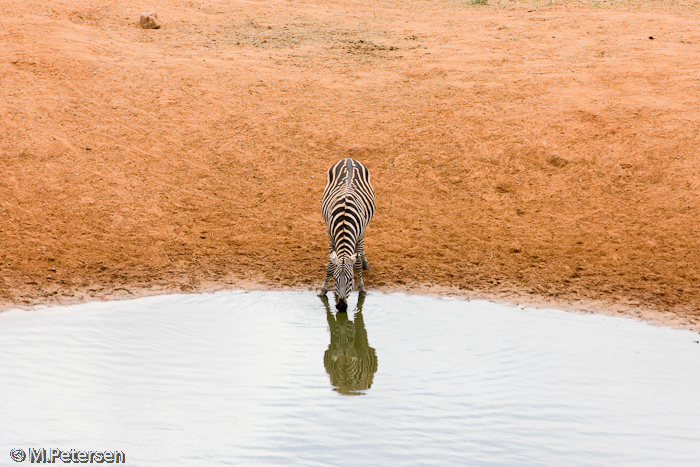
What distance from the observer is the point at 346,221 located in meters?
9.43

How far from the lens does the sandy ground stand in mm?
10680

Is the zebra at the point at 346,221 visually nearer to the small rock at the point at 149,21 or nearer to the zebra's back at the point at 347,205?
the zebra's back at the point at 347,205

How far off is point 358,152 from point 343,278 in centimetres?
605

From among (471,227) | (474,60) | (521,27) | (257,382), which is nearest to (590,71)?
(474,60)

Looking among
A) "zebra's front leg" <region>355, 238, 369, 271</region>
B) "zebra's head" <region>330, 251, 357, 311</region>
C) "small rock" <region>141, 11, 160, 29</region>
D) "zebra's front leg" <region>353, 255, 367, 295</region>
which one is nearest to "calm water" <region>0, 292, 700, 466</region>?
"zebra's head" <region>330, 251, 357, 311</region>

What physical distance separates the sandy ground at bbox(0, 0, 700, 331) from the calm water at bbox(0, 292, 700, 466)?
3.20 ft

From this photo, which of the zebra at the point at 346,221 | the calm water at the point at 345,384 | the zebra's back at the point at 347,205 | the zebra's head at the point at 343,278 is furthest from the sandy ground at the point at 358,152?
the zebra's head at the point at 343,278

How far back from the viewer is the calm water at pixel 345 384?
6.32 m

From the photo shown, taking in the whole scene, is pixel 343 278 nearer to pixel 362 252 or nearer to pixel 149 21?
pixel 362 252

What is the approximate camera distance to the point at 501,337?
8.55 meters

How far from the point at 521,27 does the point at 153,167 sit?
12.8 m

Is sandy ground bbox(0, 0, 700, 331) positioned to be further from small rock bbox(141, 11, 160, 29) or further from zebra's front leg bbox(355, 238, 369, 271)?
small rock bbox(141, 11, 160, 29)

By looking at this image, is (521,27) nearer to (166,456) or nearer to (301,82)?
(301,82)

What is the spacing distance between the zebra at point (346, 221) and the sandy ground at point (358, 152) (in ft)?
2.70
